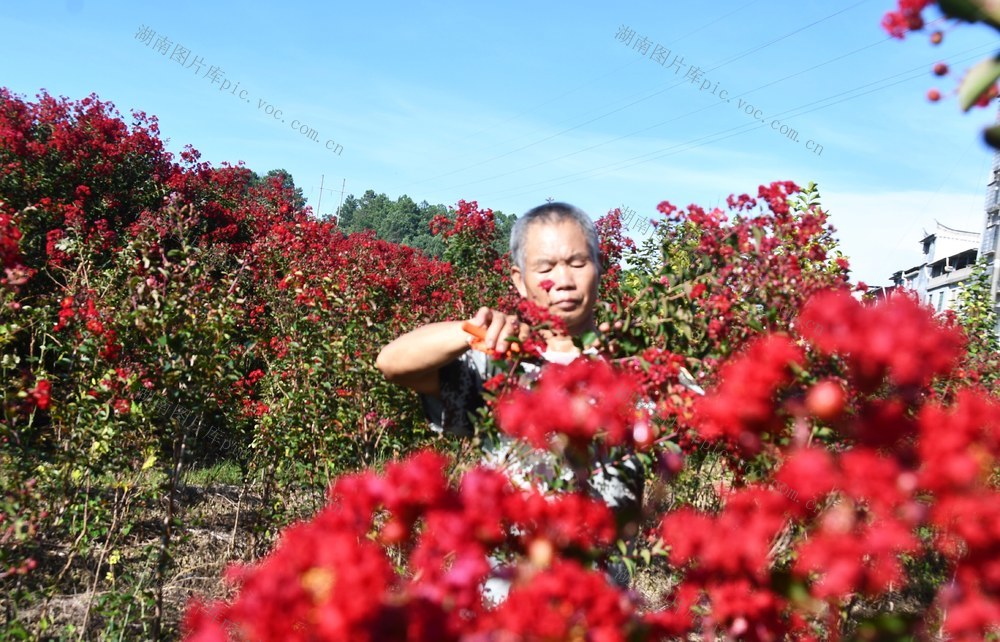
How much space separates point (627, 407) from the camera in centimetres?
100

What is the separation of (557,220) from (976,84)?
4.00 ft

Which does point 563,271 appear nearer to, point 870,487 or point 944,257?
point 870,487

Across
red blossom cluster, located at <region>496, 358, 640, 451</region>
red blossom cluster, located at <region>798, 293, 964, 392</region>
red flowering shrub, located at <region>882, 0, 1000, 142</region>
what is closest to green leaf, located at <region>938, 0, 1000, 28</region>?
red flowering shrub, located at <region>882, 0, 1000, 142</region>

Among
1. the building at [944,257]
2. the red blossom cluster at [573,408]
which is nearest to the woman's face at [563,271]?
the red blossom cluster at [573,408]

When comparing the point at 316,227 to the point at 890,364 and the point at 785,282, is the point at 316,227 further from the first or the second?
the point at 890,364

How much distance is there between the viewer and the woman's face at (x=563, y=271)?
6.17ft

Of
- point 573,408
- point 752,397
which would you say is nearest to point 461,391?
point 573,408

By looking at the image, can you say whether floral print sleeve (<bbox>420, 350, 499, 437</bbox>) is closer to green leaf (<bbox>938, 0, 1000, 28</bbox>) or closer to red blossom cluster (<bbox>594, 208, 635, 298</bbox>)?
green leaf (<bbox>938, 0, 1000, 28</bbox>)

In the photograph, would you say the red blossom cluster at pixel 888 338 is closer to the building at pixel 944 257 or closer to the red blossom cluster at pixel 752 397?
the red blossom cluster at pixel 752 397

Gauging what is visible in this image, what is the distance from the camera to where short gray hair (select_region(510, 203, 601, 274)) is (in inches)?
78.4

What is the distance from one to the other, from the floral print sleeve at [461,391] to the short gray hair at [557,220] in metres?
0.31

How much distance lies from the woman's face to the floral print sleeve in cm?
23

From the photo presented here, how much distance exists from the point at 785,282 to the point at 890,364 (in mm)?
989

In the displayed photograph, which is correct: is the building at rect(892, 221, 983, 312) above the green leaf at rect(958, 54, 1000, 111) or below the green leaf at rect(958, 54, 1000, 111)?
above
